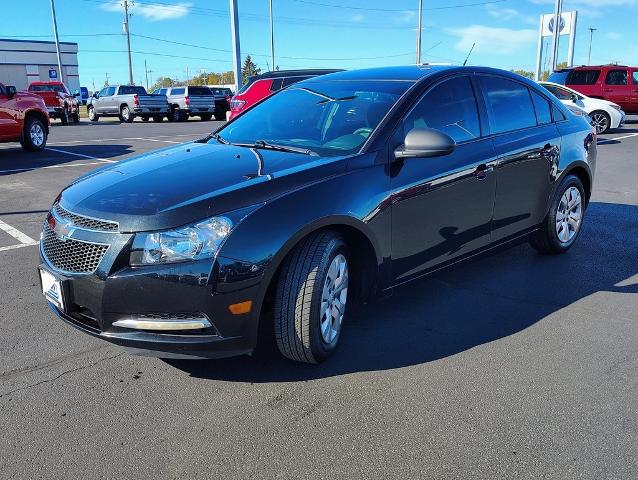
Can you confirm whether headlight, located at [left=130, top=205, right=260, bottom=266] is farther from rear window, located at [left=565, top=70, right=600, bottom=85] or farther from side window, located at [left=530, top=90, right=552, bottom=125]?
rear window, located at [left=565, top=70, right=600, bottom=85]

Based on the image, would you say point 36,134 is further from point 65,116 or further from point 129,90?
point 129,90

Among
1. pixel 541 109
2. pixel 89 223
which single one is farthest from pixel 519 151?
pixel 89 223

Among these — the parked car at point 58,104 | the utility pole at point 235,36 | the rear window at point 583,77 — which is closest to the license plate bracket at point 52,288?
the utility pole at point 235,36

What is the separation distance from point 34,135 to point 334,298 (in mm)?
13151

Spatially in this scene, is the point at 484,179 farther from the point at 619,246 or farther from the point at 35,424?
the point at 35,424

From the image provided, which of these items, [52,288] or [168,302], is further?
[52,288]

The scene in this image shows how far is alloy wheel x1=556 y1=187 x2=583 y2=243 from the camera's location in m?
5.30

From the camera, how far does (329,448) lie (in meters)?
2.60

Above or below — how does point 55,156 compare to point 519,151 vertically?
below

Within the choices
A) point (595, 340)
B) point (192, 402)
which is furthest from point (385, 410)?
point (595, 340)

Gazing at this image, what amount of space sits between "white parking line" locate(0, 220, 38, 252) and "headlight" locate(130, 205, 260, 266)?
3737 mm

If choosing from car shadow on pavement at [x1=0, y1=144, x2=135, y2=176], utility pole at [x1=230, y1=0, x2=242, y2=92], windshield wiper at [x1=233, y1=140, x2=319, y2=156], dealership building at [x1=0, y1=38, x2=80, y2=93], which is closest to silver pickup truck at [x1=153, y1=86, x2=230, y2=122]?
utility pole at [x1=230, y1=0, x2=242, y2=92]

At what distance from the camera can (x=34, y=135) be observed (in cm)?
1402

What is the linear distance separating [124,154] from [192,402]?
1163 centimetres
